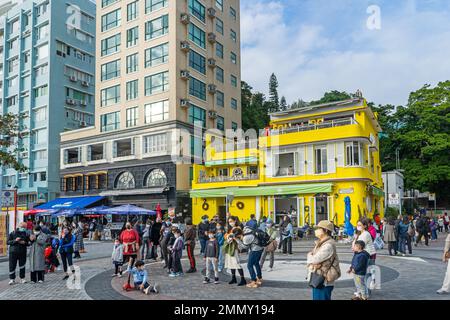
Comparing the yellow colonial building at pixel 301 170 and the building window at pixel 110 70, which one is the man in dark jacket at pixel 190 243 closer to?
the yellow colonial building at pixel 301 170

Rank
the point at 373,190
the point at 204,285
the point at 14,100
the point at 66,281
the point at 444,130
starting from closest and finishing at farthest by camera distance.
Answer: the point at 204,285
the point at 66,281
the point at 373,190
the point at 444,130
the point at 14,100

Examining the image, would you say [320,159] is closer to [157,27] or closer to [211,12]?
[157,27]

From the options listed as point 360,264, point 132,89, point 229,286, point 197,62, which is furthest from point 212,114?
point 360,264

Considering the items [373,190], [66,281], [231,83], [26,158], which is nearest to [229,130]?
[231,83]

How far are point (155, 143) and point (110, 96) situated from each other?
8.46 m

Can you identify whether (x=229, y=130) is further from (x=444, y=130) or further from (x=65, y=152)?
(x=444, y=130)

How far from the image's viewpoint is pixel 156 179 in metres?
39.2

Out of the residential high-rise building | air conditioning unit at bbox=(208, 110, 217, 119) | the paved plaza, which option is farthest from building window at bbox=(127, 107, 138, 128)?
the paved plaza

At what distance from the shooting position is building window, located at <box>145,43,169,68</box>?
39406 millimetres

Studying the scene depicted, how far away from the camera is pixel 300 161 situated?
32.4 m

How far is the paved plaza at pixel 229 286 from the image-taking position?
10086mm

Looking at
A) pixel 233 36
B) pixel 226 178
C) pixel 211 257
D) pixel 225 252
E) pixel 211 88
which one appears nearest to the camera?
pixel 225 252

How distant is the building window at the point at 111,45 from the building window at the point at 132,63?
2.18 meters
